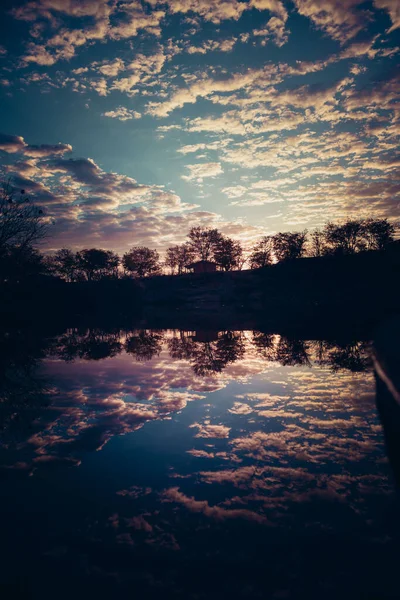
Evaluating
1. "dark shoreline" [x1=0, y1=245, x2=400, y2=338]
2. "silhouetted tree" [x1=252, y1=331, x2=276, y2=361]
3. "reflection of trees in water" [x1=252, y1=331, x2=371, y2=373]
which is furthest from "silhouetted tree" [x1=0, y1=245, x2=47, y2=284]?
"reflection of trees in water" [x1=252, y1=331, x2=371, y2=373]

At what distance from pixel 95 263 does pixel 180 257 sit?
32290mm

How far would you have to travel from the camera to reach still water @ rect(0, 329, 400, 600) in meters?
2.58

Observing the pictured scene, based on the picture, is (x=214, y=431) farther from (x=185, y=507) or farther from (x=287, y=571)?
(x=287, y=571)

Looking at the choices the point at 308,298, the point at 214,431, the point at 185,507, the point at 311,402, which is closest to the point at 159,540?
the point at 185,507

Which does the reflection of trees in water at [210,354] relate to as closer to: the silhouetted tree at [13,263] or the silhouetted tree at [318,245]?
the silhouetted tree at [13,263]

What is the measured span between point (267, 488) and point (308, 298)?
61.6 metres

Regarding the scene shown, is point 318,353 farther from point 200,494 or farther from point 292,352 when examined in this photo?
point 200,494

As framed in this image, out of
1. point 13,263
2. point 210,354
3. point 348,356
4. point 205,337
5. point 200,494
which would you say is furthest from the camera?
point 13,263

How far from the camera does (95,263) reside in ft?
341

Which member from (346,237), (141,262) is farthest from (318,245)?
(141,262)

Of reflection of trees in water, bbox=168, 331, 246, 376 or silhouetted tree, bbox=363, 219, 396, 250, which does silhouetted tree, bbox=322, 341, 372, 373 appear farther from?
silhouetted tree, bbox=363, 219, 396, 250

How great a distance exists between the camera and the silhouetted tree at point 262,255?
3824 inches

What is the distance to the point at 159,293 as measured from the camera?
3201 inches

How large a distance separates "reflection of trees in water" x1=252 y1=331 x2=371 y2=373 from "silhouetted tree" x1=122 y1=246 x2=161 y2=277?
101 metres
